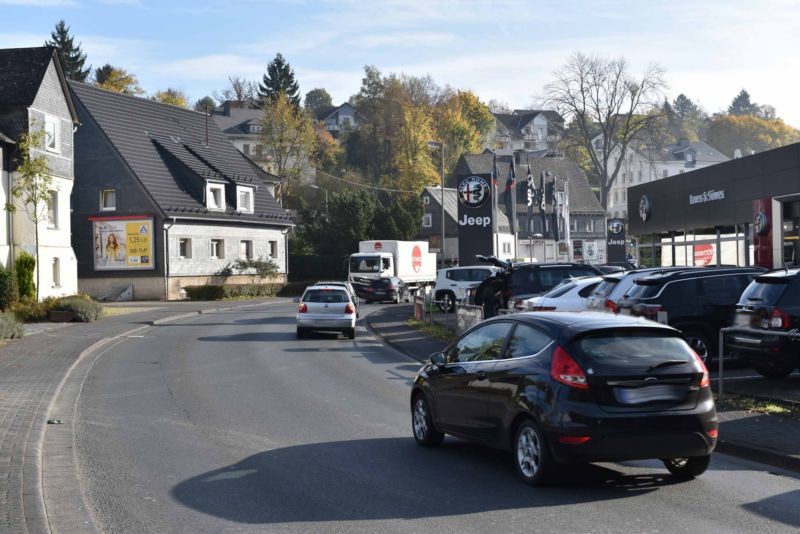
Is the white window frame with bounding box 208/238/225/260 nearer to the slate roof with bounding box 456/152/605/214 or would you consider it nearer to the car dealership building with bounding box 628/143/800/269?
the car dealership building with bounding box 628/143/800/269

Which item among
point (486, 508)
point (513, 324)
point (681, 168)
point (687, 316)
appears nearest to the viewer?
point (486, 508)

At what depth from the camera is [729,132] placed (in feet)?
458

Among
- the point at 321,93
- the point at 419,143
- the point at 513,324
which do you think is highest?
the point at 321,93

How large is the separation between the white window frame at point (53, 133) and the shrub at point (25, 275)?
5.72 meters

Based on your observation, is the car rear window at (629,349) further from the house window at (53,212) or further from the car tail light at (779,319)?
the house window at (53,212)

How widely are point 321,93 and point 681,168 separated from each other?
6154 centimetres

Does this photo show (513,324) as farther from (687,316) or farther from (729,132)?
(729,132)

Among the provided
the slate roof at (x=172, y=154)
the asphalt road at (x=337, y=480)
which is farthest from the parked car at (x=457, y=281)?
the asphalt road at (x=337, y=480)

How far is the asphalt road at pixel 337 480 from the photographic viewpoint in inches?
303

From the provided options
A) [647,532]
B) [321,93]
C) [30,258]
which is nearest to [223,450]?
[647,532]

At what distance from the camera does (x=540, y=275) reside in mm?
26453

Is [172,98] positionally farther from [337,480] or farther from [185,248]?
[337,480]

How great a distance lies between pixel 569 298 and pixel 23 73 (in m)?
26.7

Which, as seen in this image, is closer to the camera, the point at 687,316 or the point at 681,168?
the point at 687,316
